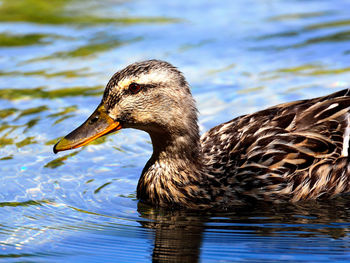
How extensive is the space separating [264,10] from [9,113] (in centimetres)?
703

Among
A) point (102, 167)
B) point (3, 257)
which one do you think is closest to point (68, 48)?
point (102, 167)

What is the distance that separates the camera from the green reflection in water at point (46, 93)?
11945 mm

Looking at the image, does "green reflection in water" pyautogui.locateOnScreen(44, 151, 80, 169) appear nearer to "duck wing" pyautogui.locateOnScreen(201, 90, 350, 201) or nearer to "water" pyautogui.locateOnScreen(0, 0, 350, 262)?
"water" pyautogui.locateOnScreen(0, 0, 350, 262)

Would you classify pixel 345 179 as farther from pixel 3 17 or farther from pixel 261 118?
pixel 3 17

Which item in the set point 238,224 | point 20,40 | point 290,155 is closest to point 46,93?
point 20,40

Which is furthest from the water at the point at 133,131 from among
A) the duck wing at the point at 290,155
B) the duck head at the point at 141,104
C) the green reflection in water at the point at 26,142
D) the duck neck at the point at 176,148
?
the duck head at the point at 141,104

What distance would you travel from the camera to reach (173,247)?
7.02m

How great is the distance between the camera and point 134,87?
26.3 feet

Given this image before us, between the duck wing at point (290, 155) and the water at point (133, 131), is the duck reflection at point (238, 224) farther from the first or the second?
the duck wing at point (290, 155)

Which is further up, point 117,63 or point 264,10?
→ point 264,10

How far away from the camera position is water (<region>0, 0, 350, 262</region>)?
7.12m

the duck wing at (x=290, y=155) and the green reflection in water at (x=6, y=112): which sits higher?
the green reflection in water at (x=6, y=112)

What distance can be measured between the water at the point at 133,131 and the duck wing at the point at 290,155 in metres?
0.23

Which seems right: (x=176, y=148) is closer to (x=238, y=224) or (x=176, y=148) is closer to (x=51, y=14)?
(x=238, y=224)
